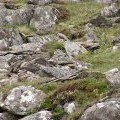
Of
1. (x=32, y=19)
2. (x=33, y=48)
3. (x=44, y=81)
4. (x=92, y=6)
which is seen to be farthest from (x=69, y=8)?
(x=44, y=81)

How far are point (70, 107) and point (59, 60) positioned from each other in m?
10.2

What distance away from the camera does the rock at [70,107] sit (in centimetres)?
1838

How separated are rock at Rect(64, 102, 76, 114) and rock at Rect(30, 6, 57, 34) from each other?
20476mm

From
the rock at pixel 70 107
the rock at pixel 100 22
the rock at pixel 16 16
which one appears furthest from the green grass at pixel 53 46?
the rock at pixel 70 107

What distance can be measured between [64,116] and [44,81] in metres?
4.05

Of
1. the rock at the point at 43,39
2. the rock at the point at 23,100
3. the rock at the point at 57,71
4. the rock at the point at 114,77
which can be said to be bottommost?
the rock at the point at 43,39

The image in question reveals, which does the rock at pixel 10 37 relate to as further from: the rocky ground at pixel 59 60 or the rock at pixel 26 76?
the rock at pixel 26 76

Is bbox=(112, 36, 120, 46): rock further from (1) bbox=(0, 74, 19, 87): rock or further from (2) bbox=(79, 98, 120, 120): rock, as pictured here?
(2) bbox=(79, 98, 120, 120): rock

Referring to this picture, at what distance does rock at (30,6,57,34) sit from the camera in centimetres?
3940

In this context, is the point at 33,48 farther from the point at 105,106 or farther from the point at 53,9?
the point at 105,106

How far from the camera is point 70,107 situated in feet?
61.0

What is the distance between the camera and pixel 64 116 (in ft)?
59.8

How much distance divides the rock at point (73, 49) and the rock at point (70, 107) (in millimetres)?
12696

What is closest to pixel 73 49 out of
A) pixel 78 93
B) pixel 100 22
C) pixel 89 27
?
pixel 89 27
